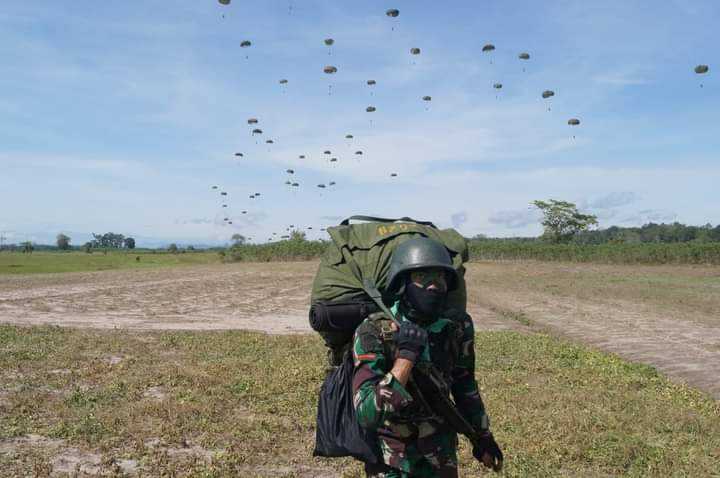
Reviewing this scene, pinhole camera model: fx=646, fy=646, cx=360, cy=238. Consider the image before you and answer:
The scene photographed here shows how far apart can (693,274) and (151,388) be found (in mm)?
50952

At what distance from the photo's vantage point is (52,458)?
7.24 m

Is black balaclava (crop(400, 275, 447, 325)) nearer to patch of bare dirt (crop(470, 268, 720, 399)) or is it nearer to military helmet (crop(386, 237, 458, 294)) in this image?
military helmet (crop(386, 237, 458, 294))

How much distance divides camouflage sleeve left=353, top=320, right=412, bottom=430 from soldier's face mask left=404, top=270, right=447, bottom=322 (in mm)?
260

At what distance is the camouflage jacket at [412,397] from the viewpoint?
333cm

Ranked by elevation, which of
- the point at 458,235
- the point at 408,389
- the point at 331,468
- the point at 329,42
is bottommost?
the point at 331,468

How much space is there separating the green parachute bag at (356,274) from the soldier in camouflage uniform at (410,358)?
0.49 ft

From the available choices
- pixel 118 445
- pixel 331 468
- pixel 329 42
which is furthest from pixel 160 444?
pixel 329 42

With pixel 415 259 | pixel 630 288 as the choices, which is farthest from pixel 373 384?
pixel 630 288

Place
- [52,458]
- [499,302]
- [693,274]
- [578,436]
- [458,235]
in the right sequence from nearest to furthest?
[458,235] → [52,458] → [578,436] → [499,302] → [693,274]

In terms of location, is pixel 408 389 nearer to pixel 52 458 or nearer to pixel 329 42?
pixel 52 458

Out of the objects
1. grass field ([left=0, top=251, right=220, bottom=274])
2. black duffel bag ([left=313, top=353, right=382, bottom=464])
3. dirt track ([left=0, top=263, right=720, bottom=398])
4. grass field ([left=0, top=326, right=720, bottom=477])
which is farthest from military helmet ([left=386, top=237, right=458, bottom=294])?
grass field ([left=0, top=251, right=220, bottom=274])

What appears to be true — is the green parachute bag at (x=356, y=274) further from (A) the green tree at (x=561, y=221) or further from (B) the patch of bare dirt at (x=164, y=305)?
(A) the green tree at (x=561, y=221)

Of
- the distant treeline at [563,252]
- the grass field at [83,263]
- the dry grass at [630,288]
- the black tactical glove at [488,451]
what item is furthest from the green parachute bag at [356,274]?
the grass field at [83,263]

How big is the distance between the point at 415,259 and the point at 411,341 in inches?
18.0
